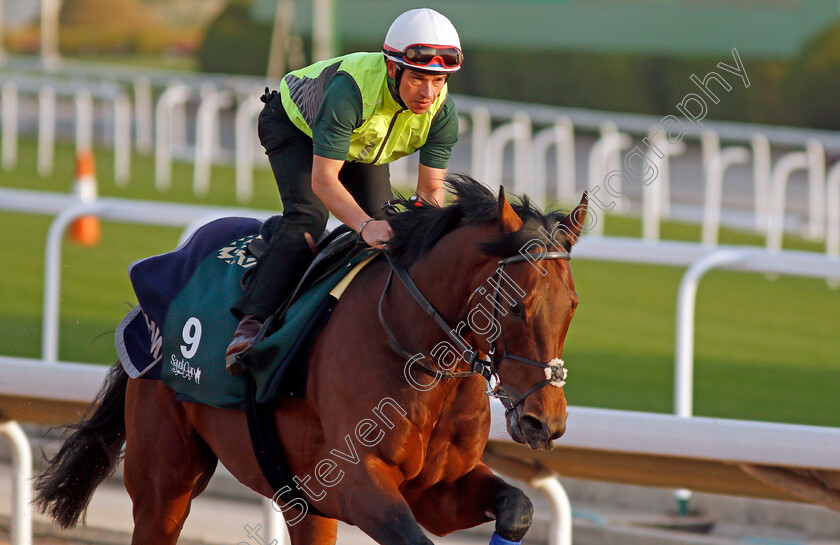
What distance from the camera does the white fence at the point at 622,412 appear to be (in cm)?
349

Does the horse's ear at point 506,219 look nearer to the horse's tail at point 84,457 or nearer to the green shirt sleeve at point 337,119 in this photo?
the green shirt sleeve at point 337,119

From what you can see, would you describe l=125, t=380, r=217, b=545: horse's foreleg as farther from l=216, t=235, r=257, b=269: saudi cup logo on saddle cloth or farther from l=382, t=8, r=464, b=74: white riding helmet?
l=382, t=8, r=464, b=74: white riding helmet

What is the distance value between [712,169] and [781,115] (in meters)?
6.21

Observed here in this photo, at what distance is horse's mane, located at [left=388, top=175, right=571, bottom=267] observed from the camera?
Result: 9.23 feet

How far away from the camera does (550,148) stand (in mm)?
16422

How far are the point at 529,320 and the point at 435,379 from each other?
365 millimetres

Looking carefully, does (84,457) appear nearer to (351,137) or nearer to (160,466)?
(160,466)

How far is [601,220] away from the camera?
11.2m

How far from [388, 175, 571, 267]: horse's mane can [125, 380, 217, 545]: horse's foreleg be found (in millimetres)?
983

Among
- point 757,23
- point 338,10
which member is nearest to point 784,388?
point 757,23

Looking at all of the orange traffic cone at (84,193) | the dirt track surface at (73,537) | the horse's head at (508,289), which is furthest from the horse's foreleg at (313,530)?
the orange traffic cone at (84,193)

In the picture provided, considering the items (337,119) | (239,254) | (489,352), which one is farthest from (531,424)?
(239,254)

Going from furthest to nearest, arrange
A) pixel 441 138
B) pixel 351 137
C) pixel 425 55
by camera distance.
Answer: pixel 441 138
pixel 351 137
pixel 425 55

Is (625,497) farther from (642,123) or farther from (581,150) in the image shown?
(581,150)
